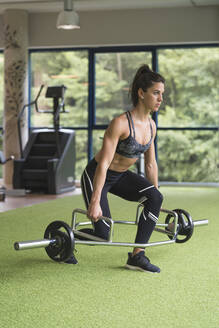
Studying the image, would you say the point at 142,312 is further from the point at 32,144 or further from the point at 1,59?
the point at 1,59

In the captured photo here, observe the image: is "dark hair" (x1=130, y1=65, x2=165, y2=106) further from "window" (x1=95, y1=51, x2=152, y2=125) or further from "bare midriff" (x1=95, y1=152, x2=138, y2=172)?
"window" (x1=95, y1=51, x2=152, y2=125)

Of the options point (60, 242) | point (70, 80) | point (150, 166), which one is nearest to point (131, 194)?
point (150, 166)

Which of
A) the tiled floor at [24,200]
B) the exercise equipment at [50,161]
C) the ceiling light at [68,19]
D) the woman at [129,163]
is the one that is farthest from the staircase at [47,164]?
the woman at [129,163]

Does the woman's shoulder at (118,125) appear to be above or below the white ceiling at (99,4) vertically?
below

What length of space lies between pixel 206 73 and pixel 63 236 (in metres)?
6.47

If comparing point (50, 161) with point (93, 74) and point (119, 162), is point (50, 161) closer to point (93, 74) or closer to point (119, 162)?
point (93, 74)

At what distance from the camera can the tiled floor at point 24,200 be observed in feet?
20.1

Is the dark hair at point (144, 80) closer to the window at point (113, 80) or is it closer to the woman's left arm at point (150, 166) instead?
the woman's left arm at point (150, 166)

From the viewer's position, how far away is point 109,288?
105 inches

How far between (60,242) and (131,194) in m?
0.56

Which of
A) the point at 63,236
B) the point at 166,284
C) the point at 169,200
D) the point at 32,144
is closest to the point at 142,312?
the point at 166,284

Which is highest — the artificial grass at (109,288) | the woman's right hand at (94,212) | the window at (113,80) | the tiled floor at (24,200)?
the window at (113,80)

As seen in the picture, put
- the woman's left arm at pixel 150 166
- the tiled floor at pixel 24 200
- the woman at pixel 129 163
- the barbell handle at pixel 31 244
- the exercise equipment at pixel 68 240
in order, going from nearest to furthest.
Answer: the barbell handle at pixel 31 244 → the exercise equipment at pixel 68 240 → the woman at pixel 129 163 → the woman's left arm at pixel 150 166 → the tiled floor at pixel 24 200

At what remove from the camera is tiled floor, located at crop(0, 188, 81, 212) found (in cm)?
612
